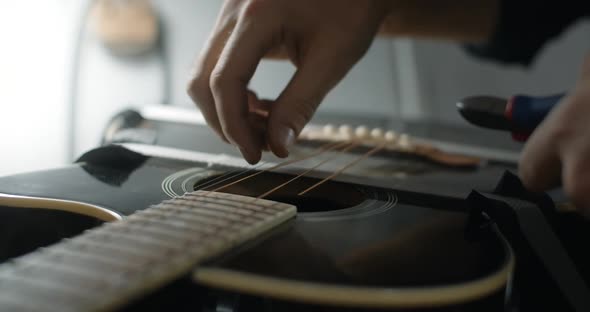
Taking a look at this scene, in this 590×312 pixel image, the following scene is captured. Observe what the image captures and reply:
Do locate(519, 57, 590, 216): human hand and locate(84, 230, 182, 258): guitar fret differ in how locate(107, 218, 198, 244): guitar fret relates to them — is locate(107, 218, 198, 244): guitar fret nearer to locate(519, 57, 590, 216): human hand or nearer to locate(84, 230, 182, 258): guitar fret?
locate(84, 230, 182, 258): guitar fret

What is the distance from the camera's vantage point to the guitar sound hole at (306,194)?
592 mm

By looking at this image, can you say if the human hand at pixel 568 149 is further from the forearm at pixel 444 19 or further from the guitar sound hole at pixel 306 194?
the forearm at pixel 444 19

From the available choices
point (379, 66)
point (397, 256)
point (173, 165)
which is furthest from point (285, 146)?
point (379, 66)

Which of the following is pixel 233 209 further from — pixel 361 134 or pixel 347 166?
pixel 361 134

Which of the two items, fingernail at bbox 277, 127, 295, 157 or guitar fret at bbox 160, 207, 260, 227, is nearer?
guitar fret at bbox 160, 207, 260, 227

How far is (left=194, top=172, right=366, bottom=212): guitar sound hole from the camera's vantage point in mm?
592

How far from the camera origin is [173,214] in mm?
453

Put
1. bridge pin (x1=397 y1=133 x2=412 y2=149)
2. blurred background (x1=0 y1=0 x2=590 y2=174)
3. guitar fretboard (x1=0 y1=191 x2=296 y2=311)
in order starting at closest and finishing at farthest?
guitar fretboard (x1=0 y1=191 x2=296 y2=311)
bridge pin (x1=397 y1=133 x2=412 y2=149)
blurred background (x1=0 y1=0 x2=590 y2=174)

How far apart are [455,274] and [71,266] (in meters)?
0.25

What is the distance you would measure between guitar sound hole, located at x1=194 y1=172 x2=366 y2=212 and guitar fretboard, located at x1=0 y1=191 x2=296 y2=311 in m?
0.11

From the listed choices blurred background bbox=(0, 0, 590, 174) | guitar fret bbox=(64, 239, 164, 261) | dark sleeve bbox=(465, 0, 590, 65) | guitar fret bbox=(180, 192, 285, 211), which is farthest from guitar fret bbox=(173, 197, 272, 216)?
blurred background bbox=(0, 0, 590, 174)

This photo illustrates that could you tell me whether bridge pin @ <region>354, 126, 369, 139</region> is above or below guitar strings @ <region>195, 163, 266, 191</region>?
below

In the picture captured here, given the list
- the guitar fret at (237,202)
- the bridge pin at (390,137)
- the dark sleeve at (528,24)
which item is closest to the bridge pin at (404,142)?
the bridge pin at (390,137)

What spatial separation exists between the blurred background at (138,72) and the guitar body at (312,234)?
794mm
